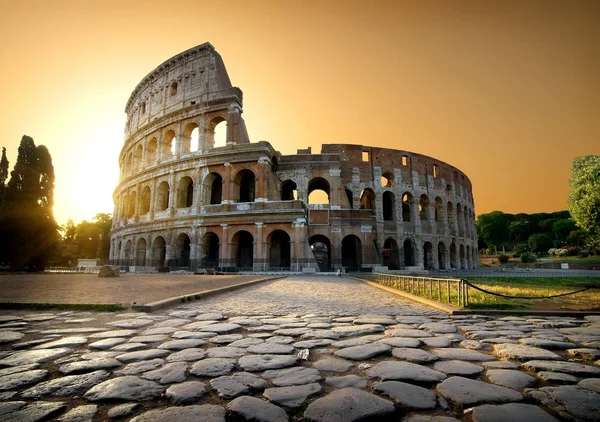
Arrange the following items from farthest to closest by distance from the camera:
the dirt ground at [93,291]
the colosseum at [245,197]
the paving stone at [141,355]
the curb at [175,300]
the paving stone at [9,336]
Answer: the colosseum at [245,197], the dirt ground at [93,291], the curb at [175,300], the paving stone at [9,336], the paving stone at [141,355]

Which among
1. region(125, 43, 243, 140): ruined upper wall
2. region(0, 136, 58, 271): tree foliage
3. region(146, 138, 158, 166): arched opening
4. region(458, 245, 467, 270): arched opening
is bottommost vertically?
region(458, 245, 467, 270): arched opening

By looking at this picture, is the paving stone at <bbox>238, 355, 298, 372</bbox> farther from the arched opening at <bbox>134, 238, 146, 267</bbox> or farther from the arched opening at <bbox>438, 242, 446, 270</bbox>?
the arched opening at <bbox>438, 242, 446, 270</bbox>

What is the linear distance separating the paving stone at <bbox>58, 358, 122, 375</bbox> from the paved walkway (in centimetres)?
1

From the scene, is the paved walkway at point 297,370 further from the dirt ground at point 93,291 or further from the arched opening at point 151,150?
the arched opening at point 151,150

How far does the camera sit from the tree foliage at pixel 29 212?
19047mm

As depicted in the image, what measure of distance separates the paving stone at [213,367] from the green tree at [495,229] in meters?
70.3

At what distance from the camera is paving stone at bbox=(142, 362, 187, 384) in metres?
2.05

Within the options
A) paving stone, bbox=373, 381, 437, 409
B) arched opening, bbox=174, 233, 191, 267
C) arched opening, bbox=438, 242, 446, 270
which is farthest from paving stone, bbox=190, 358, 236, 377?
arched opening, bbox=438, 242, 446, 270

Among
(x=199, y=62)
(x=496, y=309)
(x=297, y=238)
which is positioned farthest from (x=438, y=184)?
(x=496, y=309)

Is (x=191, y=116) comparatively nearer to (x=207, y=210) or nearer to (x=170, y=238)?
(x=207, y=210)

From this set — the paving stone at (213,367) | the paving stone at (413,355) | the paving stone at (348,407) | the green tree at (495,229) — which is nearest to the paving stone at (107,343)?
the paving stone at (213,367)

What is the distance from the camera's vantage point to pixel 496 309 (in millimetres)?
5238

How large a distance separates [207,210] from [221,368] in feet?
70.5

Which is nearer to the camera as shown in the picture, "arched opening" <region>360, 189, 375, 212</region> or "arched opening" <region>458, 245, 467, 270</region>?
"arched opening" <region>360, 189, 375, 212</region>
